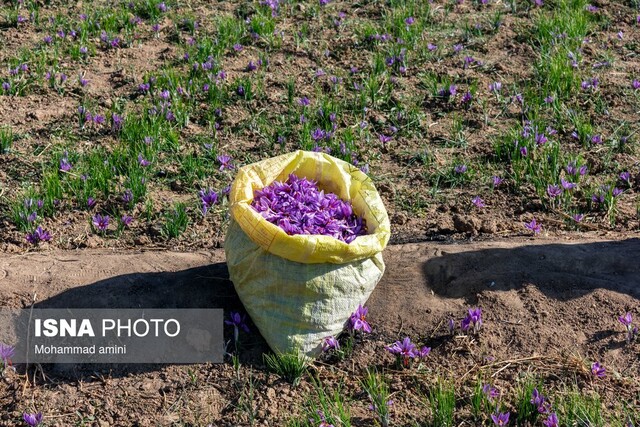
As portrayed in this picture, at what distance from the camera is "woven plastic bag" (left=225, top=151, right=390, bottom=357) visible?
4008 millimetres

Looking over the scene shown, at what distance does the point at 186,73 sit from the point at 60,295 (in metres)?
2.46

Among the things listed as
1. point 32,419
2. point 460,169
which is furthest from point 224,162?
point 32,419

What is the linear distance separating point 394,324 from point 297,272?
638 millimetres

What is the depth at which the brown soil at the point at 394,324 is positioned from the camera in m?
4.06

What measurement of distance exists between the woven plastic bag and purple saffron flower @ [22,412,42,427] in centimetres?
101

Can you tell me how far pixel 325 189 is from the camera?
4633 mm

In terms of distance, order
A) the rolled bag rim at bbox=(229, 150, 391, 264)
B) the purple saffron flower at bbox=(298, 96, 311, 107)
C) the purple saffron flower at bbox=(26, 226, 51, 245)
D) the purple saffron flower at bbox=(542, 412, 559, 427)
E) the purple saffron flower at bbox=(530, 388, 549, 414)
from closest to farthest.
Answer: the purple saffron flower at bbox=(542, 412, 559, 427), the purple saffron flower at bbox=(530, 388, 549, 414), the rolled bag rim at bbox=(229, 150, 391, 264), the purple saffron flower at bbox=(26, 226, 51, 245), the purple saffron flower at bbox=(298, 96, 311, 107)

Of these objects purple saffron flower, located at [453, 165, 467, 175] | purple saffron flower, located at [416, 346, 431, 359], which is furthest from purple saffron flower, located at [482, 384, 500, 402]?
purple saffron flower, located at [453, 165, 467, 175]

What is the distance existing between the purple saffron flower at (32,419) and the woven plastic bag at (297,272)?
101 cm

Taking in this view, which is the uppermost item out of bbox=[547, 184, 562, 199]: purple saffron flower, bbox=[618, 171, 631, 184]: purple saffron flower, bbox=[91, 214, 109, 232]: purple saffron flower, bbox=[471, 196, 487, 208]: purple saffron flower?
bbox=[547, 184, 562, 199]: purple saffron flower

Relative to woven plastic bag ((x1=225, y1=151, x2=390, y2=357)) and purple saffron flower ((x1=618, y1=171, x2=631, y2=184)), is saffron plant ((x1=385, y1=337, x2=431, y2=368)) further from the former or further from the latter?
purple saffron flower ((x1=618, y1=171, x2=631, y2=184))

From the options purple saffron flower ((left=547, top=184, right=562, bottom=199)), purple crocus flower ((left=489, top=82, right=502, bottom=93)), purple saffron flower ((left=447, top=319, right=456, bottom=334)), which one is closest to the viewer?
purple saffron flower ((left=447, top=319, right=456, bottom=334))

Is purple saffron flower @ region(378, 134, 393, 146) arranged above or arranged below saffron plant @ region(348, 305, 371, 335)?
above

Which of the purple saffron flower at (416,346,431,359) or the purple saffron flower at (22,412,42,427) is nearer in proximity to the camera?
the purple saffron flower at (22,412,42,427)
